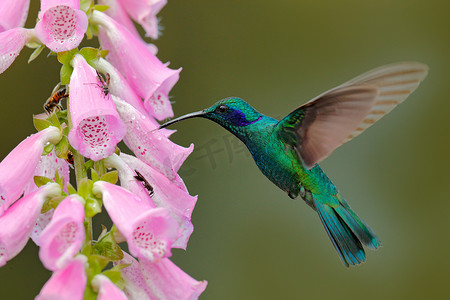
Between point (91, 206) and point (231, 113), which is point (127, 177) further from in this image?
point (231, 113)

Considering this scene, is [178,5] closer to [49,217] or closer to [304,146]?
[304,146]

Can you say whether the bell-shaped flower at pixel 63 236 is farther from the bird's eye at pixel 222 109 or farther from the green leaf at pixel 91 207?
the bird's eye at pixel 222 109

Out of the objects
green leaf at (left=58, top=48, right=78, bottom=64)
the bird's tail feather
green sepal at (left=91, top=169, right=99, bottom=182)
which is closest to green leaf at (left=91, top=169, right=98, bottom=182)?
green sepal at (left=91, top=169, right=99, bottom=182)

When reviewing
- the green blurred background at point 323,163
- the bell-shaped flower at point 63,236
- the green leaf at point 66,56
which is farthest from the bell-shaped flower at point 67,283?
the green blurred background at point 323,163

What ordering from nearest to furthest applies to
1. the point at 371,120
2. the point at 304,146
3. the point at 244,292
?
the point at 371,120
the point at 304,146
the point at 244,292

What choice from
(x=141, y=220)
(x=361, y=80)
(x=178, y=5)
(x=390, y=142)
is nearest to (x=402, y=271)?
(x=390, y=142)

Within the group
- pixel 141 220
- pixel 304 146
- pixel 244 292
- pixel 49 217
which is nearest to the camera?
pixel 141 220
